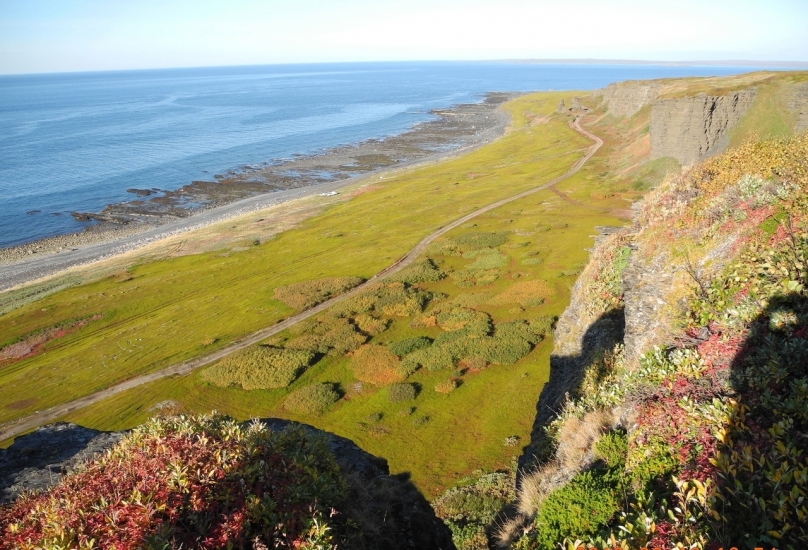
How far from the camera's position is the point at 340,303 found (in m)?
49.4

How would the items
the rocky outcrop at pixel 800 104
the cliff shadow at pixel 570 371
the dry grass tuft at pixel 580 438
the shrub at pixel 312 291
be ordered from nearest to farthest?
the dry grass tuft at pixel 580 438 → the cliff shadow at pixel 570 371 → the shrub at pixel 312 291 → the rocky outcrop at pixel 800 104

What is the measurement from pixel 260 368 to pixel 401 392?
1187cm

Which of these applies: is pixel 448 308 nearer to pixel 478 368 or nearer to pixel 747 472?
pixel 478 368

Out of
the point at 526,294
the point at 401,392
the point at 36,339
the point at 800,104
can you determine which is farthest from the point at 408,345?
the point at 800,104

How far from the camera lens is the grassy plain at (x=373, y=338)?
30.5 m

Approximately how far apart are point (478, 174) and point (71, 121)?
183 m

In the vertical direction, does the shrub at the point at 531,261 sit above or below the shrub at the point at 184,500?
below

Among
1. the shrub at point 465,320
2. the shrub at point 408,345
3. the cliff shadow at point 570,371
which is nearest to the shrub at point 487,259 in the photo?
the shrub at point 465,320

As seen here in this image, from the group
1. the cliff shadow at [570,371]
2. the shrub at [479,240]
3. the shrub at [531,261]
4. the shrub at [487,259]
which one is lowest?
the shrub at [487,259]

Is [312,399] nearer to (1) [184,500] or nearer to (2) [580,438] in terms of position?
(2) [580,438]

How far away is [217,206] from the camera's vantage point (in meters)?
101

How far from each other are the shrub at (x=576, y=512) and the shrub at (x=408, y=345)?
28.0 meters

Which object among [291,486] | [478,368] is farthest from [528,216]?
[291,486]

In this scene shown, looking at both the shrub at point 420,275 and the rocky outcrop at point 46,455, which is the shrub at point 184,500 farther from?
the shrub at point 420,275
